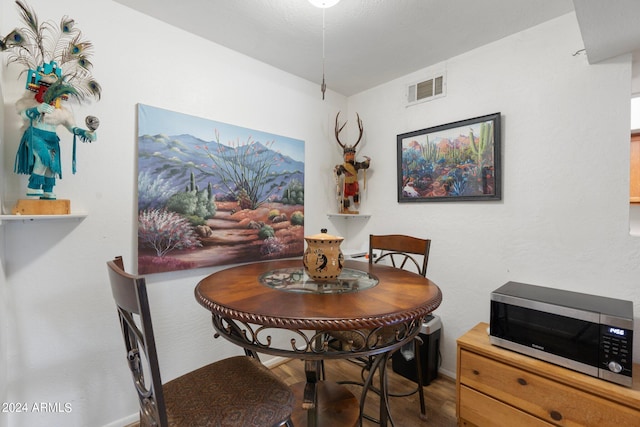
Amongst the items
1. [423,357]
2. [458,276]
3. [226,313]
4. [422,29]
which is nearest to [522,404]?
[423,357]

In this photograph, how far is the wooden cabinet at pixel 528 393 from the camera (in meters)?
1.23

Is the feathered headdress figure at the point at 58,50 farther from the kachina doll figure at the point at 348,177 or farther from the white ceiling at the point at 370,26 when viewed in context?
the kachina doll figure at the point at 348,177

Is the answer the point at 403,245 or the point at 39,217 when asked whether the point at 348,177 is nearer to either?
the point at 403,245

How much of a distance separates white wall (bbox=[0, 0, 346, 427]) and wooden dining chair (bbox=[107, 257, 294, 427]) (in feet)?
2.11

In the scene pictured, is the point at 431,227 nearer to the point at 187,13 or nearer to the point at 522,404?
the point at 522,404

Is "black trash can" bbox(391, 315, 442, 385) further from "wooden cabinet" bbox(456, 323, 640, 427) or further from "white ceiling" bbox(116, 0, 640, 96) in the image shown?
"white ceiling" bbox(116, 0, 640, 96)

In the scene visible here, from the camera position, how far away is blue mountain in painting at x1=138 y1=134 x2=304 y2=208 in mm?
1777

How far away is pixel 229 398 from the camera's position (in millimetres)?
1015

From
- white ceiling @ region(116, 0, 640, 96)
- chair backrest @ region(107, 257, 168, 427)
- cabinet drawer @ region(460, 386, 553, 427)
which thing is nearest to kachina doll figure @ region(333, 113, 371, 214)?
white ceiling @ region(116, 0, 640, 96)

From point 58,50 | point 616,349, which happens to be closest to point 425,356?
point 616,349

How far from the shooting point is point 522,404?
4.73ft

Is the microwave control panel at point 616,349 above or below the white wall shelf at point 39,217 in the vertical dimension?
below

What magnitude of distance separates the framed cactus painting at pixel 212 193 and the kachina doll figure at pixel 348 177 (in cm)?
48

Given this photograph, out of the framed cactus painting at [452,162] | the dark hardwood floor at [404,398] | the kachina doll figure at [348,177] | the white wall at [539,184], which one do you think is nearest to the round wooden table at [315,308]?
the dark hardwood floor at [404,398]
